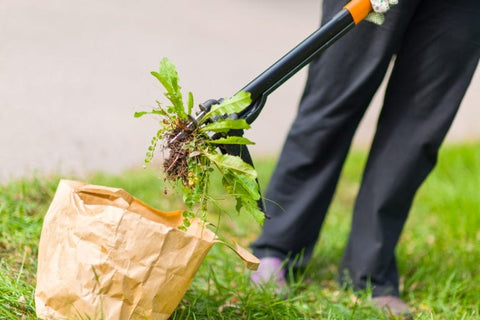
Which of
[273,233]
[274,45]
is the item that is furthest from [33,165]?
[274,45]

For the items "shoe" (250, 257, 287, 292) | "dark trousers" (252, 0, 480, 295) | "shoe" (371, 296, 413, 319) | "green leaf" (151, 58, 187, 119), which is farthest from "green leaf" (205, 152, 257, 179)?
"shoe" (371, 296, 413, 319)

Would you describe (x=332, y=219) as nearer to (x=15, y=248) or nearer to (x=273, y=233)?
(x=273, y=233)

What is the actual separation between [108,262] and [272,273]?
765 mm

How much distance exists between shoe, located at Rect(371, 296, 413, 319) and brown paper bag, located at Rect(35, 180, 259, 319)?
2.66ft

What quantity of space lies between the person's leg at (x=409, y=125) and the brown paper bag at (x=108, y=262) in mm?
833

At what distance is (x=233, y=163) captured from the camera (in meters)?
1.46

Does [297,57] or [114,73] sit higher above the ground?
[114,73]

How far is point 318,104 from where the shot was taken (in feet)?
6.59

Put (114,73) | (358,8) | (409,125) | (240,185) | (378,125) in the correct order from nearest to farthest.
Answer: (240,185) → (358,8) → (409,125) → (378,125) → (114,73)

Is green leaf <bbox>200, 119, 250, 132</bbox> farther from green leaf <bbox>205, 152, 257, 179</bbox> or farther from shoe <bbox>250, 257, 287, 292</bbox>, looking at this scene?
Result: shoe <bbox>250, 257, 287, 292</bbox>

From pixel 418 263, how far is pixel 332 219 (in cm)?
62

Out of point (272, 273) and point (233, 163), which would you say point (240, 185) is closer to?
point (233, 163)

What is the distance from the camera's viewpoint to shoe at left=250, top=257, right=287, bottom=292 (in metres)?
2.06

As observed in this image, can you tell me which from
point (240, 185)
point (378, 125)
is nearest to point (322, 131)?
point (378, 125)
